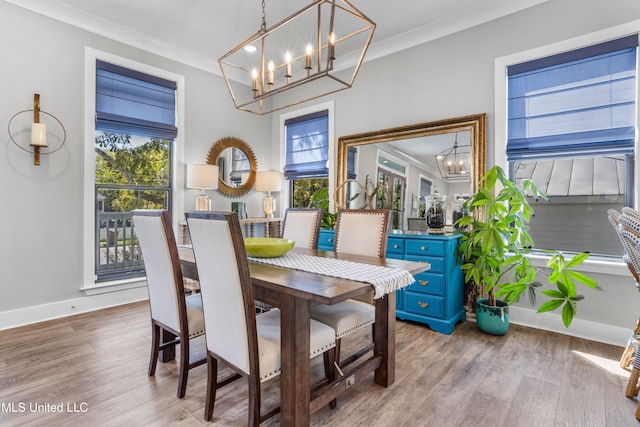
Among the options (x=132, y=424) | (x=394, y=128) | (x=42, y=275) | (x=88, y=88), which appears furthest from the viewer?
(x=394, y=128)

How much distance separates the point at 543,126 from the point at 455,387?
2323 millimetres

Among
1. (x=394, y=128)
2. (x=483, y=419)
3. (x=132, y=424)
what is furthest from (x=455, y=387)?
(x=394, y=128)

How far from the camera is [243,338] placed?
1425mm

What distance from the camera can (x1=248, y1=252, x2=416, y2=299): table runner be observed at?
1550 millimetres

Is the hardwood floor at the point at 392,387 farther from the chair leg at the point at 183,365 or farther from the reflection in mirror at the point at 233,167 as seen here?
the reflection in mirror at the point at 233,167

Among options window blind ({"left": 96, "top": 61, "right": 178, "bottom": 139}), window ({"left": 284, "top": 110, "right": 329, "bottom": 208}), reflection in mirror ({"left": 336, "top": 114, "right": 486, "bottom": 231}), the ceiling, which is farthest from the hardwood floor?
the ceiling

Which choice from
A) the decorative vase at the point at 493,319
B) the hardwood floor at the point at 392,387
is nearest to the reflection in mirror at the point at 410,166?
the decorative vase at the point at 493,319

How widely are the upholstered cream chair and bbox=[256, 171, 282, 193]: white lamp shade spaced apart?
8.49ft

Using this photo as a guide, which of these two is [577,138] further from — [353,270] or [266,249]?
[266,249]

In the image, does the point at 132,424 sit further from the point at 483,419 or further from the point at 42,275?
the point at 42,275

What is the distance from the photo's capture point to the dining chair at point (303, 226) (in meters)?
2.79

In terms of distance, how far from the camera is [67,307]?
3215mm

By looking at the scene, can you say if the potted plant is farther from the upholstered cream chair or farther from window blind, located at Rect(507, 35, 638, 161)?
the upholstered cream chair

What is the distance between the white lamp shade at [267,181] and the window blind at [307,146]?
0.36m
